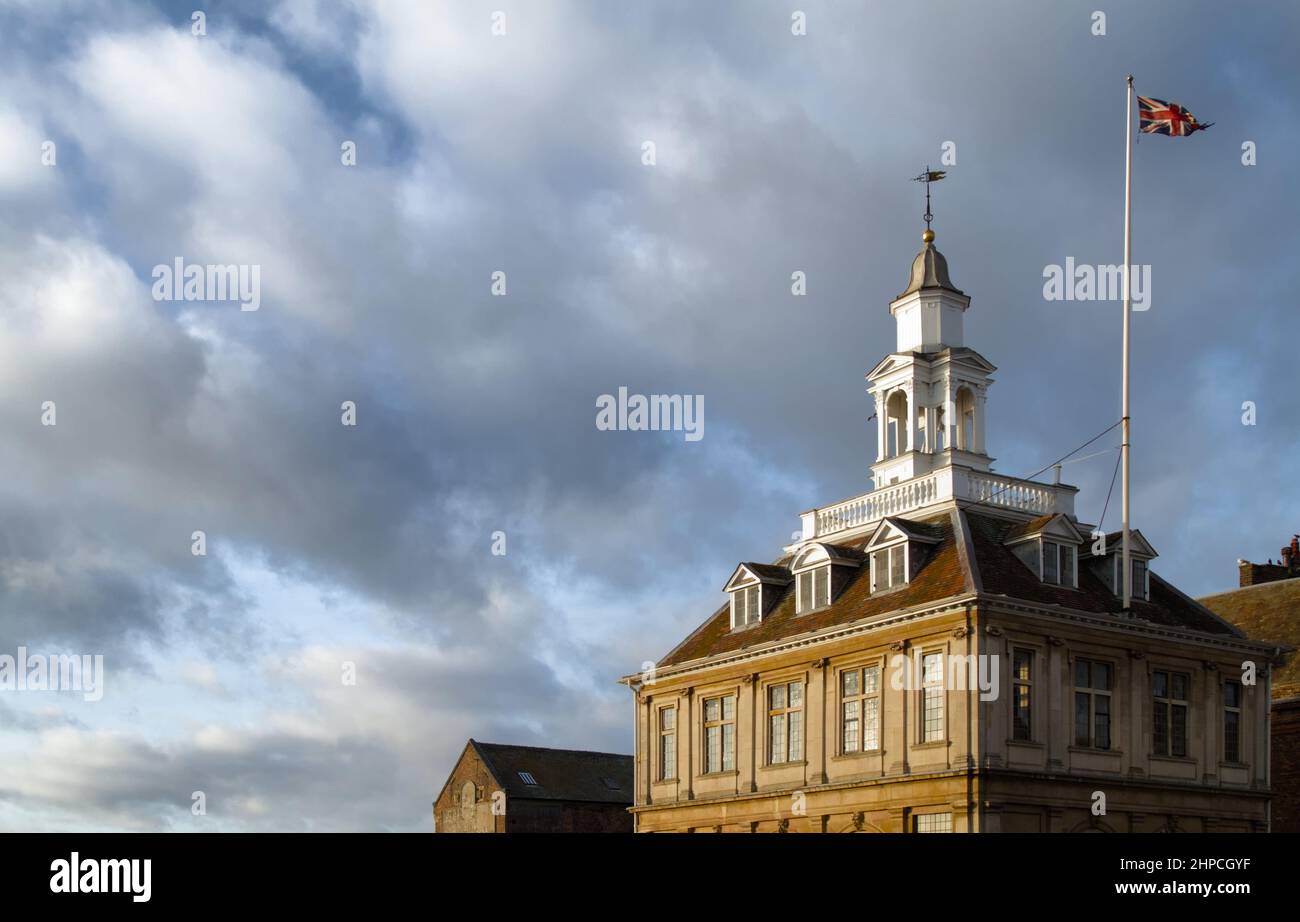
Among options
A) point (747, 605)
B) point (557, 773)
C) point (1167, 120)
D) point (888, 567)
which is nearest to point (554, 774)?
point (557, 773)

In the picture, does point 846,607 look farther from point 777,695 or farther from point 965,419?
point 965,419

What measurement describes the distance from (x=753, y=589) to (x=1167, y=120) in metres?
19.5

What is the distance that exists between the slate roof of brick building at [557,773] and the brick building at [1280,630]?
125 ft

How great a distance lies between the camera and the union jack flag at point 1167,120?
A: 45812mm

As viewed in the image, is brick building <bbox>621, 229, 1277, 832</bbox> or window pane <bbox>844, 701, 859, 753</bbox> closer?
brick building <bbox>621, 229, 1277, 832</bbox>

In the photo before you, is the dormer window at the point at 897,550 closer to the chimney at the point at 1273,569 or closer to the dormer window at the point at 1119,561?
the dormer window at the point at 1119,561

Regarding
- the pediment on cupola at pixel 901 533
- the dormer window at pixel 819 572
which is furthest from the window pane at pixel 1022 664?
the dormer window at pixel 819 572

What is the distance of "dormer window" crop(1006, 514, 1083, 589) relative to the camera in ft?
153

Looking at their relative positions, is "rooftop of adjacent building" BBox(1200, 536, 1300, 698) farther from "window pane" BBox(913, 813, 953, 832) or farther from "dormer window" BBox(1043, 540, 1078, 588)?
"window pane" BBox(913, 813, 953, 832)

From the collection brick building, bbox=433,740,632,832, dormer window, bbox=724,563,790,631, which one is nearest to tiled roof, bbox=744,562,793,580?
dormer window, bbox=724,563,790,631

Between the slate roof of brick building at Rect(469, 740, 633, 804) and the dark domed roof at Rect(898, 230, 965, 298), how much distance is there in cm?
4366
